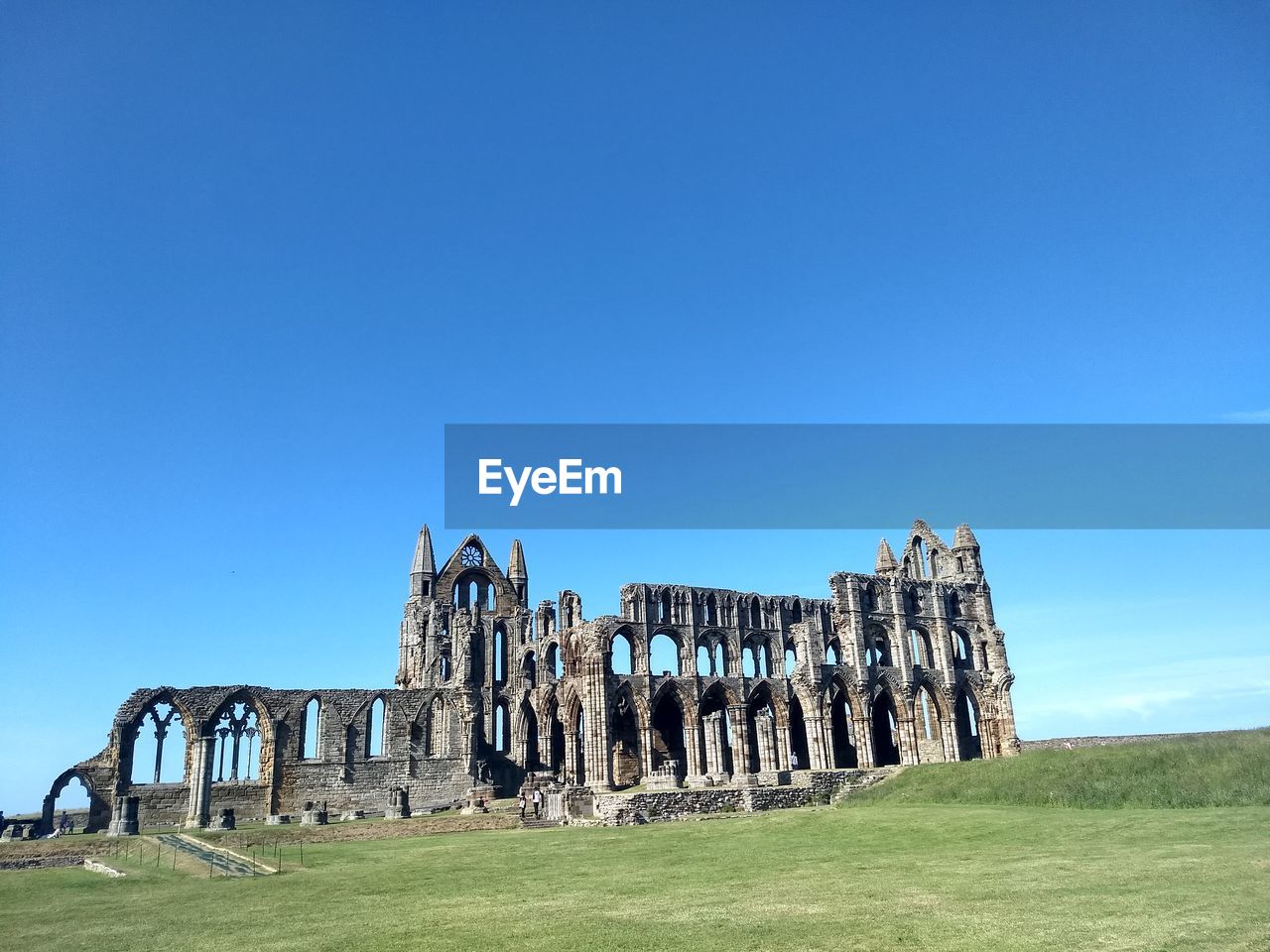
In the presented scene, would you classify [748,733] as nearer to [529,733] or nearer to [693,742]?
[693,742]

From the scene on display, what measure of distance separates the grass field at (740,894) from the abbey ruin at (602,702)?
17.6 m

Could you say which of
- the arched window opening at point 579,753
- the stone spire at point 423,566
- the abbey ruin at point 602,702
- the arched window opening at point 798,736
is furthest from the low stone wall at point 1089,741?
the stone spire at point 423,566

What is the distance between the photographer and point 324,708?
148 feet

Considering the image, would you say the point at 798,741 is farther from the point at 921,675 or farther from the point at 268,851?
the point at 268,851

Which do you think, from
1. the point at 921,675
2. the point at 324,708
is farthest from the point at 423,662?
the point at 921,675

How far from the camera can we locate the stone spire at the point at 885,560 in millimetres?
63281

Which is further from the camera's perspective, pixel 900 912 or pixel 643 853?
pixel 643 853

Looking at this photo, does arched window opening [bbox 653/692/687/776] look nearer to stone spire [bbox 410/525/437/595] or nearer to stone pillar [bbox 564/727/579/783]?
stone pillar [bbox 564/727/579/783]

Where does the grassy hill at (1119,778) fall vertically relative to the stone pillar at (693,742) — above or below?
below

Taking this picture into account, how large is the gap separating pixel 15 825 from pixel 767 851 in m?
29.6

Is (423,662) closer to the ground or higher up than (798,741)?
higher up

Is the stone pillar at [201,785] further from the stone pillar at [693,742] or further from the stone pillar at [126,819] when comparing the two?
the stone pillar at [693,742]

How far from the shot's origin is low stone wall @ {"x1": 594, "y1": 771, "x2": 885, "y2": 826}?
A: 1280 inches

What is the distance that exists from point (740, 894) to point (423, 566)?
51.1 metres
